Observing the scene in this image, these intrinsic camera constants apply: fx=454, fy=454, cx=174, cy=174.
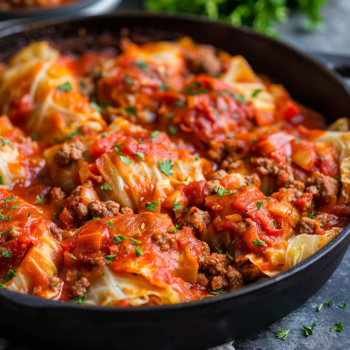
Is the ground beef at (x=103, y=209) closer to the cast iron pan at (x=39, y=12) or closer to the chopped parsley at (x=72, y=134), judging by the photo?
the chopped parsley at (x=72, y=134)

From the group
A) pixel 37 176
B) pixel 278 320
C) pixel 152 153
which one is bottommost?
pixel 278 320

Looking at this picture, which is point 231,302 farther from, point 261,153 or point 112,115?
point 112,115

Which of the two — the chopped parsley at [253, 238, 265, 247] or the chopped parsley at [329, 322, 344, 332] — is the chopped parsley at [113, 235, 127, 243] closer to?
the chopped parsley at [253, 238, 265, 247]

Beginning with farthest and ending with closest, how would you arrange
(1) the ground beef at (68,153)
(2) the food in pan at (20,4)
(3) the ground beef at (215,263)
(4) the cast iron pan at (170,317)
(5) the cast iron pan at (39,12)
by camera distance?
(2) the food in pan at (20,4)
(5) the cast iron pan at (39,12)
(1) the ground beef at (68,153)
(3) the ground beef at (215,263)
(4) the cast iron pan at (170,317)

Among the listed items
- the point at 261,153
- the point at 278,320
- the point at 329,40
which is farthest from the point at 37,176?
the point at 329,40

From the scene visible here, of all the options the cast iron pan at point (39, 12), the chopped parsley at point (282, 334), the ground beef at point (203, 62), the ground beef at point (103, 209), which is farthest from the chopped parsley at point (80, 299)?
the cast iron pan at point (39, 12)

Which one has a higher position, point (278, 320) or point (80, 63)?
point (80, 63)
